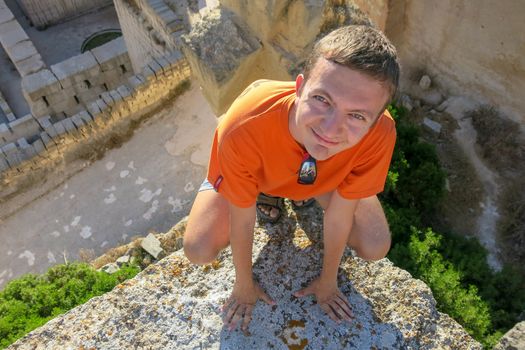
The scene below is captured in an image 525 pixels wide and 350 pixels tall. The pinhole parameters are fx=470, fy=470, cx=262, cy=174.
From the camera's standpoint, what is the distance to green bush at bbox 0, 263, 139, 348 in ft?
14.0

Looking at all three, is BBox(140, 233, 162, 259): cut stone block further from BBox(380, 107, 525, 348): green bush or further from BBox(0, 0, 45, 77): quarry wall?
BBox(0, 0, 45, 77): quarry wall

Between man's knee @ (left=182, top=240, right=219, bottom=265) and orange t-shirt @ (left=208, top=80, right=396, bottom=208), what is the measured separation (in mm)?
469

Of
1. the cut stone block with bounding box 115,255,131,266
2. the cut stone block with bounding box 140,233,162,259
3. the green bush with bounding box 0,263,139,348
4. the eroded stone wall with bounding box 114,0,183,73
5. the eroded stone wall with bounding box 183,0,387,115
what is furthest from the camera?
the eroded stone wall with bounding box 114,0,183,73

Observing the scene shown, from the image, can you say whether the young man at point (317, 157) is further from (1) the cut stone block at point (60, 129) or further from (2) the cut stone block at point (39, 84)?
(2) the cut stone block at point (39, 84)

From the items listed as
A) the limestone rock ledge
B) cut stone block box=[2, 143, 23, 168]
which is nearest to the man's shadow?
the limestone rock ledge

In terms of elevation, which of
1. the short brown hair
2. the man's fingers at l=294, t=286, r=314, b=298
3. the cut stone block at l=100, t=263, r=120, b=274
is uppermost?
the short brown hair

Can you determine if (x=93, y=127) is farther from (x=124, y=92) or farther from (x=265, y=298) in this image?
(x=265, y=298)

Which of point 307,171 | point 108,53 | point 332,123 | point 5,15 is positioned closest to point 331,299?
point 307,171

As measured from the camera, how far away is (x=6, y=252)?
627 centimetres

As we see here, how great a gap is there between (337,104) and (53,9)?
12120 mm

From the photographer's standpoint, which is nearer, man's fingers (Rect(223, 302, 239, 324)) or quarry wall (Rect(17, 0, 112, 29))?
man's fingers (Rect(223, 302, 239, 324))

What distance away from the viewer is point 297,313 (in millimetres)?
2988

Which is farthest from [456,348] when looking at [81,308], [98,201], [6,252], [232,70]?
[6,252]

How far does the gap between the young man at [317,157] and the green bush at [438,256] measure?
2185 mm
